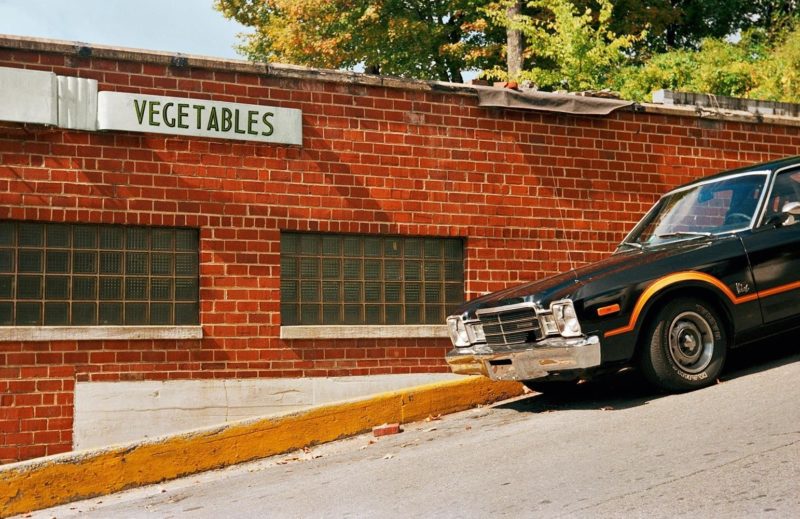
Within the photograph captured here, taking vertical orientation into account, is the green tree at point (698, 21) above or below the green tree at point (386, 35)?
above

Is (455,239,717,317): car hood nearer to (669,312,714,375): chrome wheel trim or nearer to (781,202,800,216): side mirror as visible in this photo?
(669,312,714,375): chrome wheel trim

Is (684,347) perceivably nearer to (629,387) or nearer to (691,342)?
(691,342)

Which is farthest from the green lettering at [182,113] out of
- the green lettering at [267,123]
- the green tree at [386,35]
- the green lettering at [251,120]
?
the green tree at [386,35]

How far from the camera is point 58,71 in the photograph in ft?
36.2

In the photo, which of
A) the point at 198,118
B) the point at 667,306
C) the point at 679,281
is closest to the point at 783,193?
the point at 679,281

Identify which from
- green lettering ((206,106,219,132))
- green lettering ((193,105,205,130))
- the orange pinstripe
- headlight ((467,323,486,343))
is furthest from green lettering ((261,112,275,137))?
the orange pinstripe

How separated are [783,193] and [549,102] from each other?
12.7ft

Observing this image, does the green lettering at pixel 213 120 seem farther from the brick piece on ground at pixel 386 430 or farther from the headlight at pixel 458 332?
the brick piece on ground at pixel 386 430

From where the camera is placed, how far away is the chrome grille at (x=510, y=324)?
30.2 ft

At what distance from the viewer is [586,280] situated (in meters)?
9.16

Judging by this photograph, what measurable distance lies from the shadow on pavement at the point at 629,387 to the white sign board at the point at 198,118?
3.94m

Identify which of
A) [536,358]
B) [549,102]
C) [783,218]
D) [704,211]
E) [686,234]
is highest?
[549,102]

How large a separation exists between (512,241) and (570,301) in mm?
4164

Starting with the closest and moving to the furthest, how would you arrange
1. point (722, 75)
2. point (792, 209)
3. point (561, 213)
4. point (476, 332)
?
point (792, 209) → point (476, 332) → point (561, 213) → point (722, 75)
